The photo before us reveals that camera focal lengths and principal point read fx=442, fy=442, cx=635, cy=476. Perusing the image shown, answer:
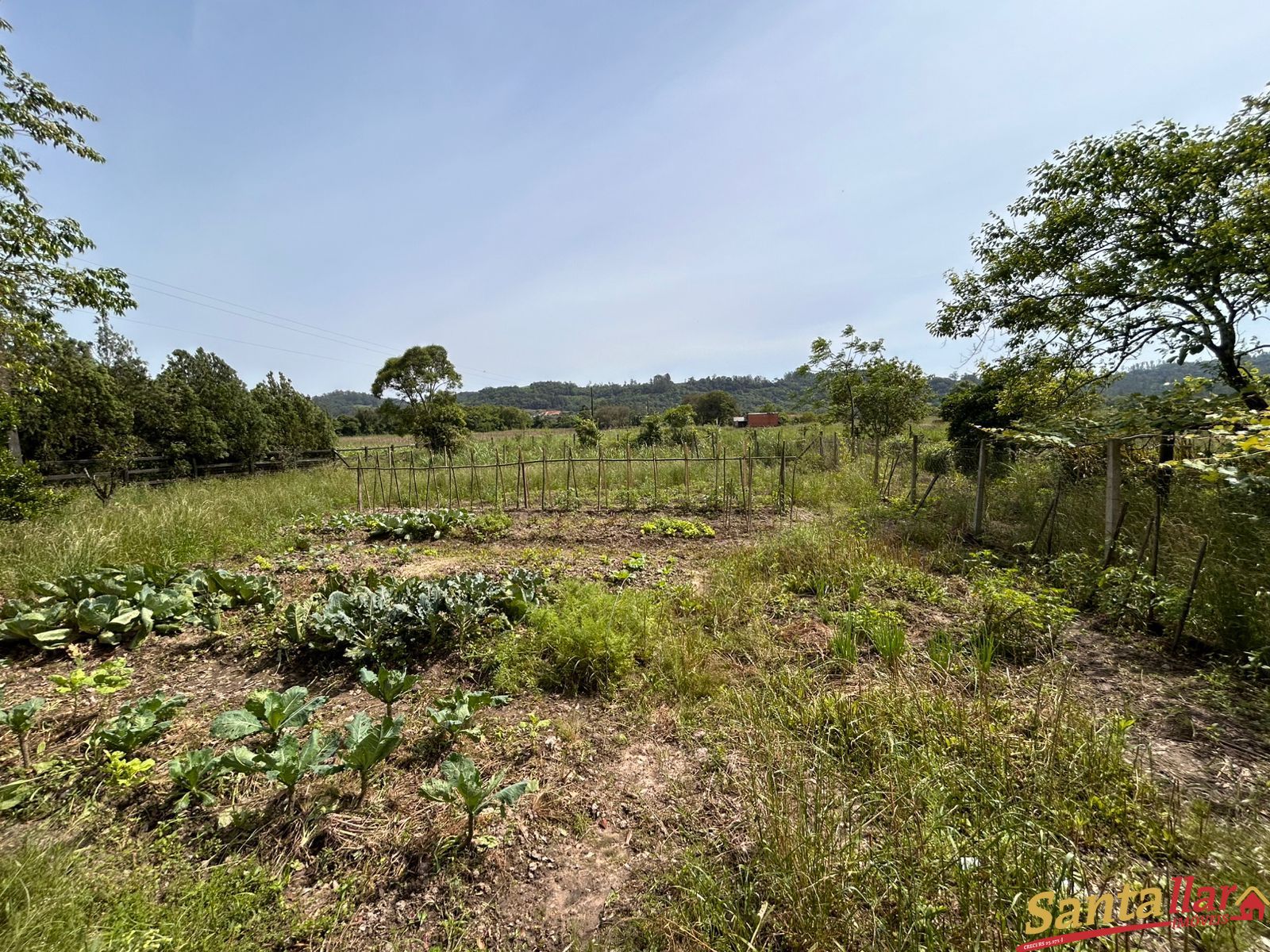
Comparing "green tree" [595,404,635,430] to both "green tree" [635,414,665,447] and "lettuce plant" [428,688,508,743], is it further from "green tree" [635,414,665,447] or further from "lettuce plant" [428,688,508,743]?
"lettuce plant" [428,688,508,743]

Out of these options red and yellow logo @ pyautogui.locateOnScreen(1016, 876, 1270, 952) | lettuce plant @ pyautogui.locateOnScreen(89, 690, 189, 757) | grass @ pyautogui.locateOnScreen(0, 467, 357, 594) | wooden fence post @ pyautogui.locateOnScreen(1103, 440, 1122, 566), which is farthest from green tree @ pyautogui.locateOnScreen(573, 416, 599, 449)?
red and yellow logo @ pyautogui.locateOnScreen(1016, 876, 1270, 952)

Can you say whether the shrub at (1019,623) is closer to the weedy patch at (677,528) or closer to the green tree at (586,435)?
the weedy patch at (677,528)

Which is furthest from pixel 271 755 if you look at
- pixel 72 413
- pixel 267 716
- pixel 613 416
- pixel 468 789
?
pixel 613 416

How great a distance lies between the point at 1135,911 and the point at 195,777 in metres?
3.54

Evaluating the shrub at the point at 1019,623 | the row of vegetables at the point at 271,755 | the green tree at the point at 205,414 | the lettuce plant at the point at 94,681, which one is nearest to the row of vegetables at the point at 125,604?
the lettuce plant at the point at 94,681

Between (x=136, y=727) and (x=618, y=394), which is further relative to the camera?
(x=618, y=394)

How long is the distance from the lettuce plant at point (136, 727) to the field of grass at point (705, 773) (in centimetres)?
11

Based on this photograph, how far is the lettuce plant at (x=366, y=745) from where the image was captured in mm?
1941

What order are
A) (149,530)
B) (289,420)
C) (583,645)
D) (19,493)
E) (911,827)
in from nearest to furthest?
(911,827) → (583,645) → (19,493) → (149,530) → (289,420)

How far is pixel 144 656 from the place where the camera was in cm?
324

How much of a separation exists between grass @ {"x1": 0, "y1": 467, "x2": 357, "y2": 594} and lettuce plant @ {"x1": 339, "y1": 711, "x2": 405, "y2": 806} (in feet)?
15.3

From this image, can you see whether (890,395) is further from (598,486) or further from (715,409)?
(715,409)

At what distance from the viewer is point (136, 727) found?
7.02ft

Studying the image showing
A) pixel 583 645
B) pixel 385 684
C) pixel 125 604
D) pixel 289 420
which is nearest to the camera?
pixel 385 684
